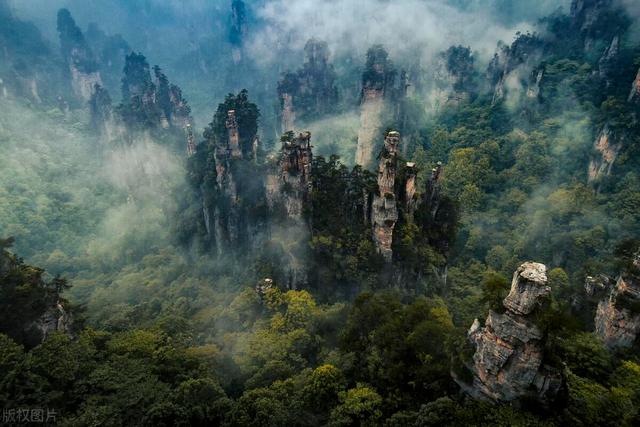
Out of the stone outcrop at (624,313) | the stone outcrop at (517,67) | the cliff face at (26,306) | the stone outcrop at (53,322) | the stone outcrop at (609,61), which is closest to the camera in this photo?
the stone outcrop at (624,313)

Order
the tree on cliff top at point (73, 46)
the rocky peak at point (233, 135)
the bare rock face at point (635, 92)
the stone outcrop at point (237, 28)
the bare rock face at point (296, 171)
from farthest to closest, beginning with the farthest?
the stone outcrop at point (237, 28)
the tree on cliff top at point (73, 46)
the bare rock face at point (635, 92)
the rocky peak at point (233, 135)
the bare rock face at point (296, 171)

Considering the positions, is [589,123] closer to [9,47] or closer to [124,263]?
[124,263]

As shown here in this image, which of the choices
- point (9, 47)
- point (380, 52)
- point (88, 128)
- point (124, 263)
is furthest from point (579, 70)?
point (9, 47)

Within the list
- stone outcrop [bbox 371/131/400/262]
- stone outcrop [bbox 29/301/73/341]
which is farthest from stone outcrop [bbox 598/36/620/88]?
stone outcrop [bbox 29/301/73/341]

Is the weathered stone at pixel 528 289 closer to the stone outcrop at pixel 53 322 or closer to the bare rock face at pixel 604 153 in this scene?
the stone outcrop at pixel 53 322

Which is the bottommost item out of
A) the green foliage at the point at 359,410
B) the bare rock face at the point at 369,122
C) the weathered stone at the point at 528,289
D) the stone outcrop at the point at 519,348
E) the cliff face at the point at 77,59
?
the green foliage at the point at 359,410

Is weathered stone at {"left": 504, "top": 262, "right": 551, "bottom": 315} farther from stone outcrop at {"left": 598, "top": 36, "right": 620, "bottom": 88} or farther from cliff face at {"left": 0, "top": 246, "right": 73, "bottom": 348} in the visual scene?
stone outcrop at {"left": 598, "top": 36, "right": 620, "bottom": 88}

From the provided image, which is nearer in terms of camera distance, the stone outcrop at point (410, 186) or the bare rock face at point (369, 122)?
the stone outcrop at point (410, 186)

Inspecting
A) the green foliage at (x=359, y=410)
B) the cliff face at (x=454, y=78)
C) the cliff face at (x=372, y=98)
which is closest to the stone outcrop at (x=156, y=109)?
the cliff face at (x=372, y=98)
